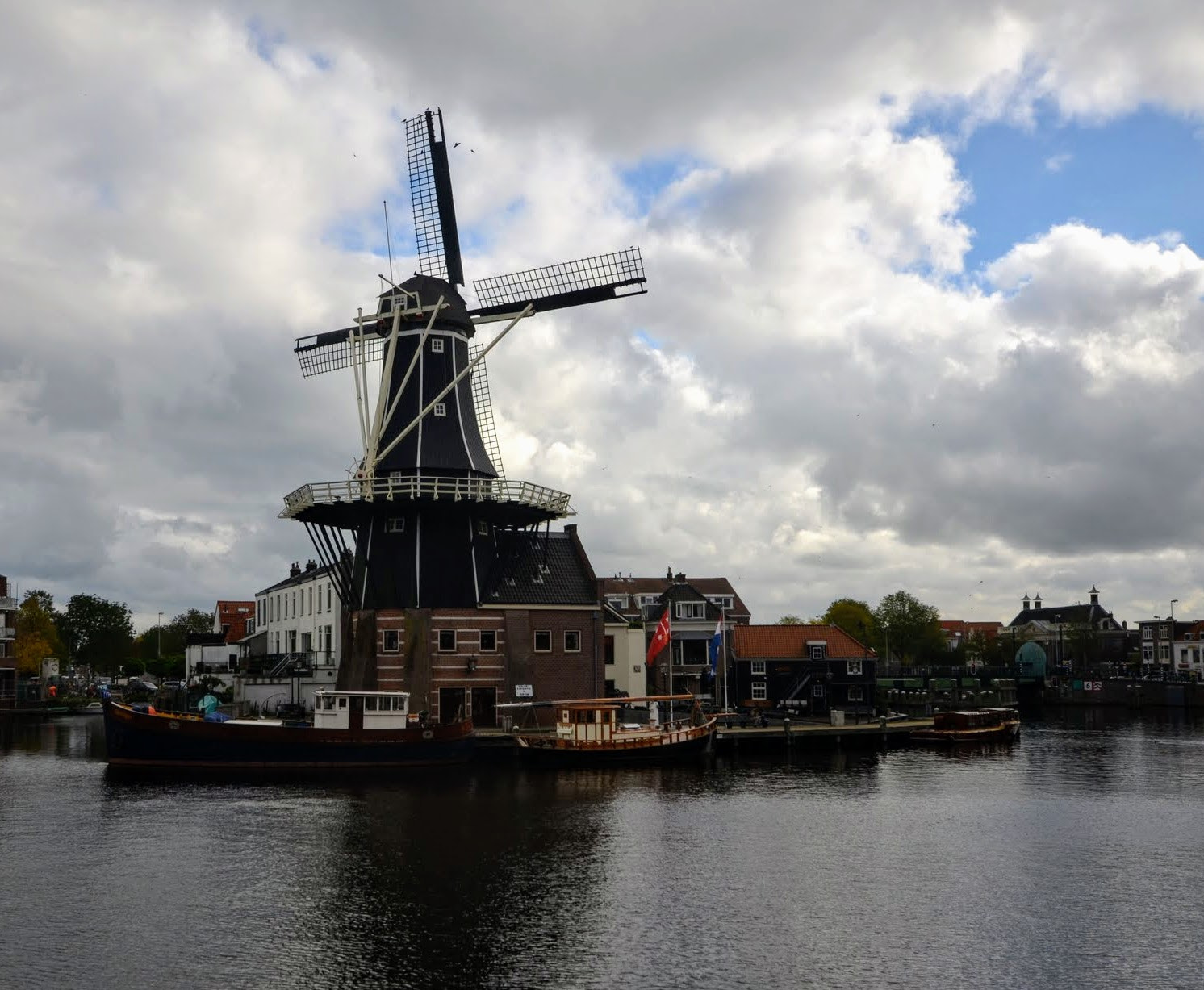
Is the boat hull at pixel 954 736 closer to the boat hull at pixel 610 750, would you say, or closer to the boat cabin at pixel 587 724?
the boat hull at pixel 610 750

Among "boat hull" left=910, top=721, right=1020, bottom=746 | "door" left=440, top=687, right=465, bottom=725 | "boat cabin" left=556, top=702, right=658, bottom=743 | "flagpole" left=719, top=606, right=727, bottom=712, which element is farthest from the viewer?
"boat hull" left=910, top=721, right=1020, bottom=746

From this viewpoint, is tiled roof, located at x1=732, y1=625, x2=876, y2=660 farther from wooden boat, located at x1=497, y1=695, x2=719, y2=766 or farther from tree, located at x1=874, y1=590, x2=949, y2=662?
tree, located at x1=874, y1=590, x2=949, y2=662

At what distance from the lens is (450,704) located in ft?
203

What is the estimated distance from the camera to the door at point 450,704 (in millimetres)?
61500

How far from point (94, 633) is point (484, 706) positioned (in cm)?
12610

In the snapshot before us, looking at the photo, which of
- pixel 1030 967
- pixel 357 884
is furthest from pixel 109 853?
pixel 1030 967

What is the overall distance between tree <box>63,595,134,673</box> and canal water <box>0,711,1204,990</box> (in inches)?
4976

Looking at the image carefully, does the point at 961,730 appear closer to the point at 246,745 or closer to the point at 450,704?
the point at 450,704

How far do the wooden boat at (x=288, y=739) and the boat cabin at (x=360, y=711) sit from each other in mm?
39

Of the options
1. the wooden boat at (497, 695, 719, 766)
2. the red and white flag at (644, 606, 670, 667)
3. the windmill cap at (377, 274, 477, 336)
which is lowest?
the wooden boat at (497, 695, 719, 766)

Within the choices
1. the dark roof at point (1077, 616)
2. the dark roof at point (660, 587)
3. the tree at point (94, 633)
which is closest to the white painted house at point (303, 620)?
the dark roof at point (660, 587)

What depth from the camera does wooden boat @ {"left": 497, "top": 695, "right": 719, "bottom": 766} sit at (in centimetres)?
5581

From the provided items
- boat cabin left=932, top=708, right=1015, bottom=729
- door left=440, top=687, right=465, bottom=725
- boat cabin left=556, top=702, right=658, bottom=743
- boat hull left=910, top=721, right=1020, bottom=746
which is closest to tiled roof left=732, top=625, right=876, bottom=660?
boat cabin left=932, top=708, right=1015, bottom=729

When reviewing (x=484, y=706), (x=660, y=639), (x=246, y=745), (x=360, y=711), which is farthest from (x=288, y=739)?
(x=660, y=639)
